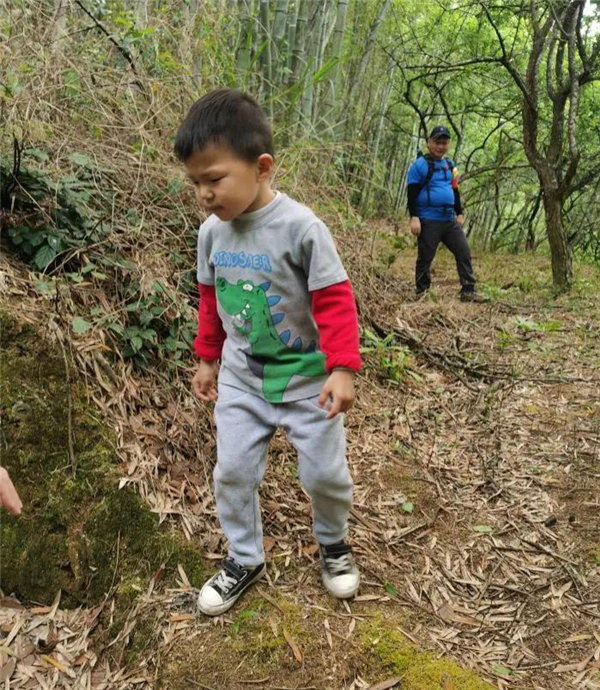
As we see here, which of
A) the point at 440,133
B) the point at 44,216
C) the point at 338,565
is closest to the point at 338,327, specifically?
the point at 338,565

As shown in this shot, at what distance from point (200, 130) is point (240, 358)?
0.69 m

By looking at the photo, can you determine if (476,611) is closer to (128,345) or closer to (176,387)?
(176,387)

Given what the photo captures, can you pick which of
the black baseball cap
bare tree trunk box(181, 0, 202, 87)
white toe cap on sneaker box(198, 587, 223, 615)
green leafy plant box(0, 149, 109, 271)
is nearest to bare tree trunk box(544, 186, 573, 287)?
the black baseball cap

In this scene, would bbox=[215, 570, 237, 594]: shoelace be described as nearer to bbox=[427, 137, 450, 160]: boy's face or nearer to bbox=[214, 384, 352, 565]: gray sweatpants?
bbox=[214, 384, 352, 565]: gray sweatpants

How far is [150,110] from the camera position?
293 centimetres

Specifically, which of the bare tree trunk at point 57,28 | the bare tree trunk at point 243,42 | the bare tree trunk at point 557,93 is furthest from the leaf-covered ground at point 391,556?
the bare tree trunk at point 557,93

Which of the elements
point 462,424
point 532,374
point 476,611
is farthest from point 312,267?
point 532,374

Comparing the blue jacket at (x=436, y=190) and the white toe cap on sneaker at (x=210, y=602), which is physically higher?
the blue jacket at (x=436, y=190)

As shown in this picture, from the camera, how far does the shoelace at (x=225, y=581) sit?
1690 mm

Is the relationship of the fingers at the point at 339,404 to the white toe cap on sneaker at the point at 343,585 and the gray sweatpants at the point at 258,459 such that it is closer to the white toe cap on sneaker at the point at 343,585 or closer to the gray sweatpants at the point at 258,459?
the gray sweatpants at the point at 258,459

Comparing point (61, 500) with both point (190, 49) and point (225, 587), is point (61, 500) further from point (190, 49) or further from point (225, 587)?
point (190, 49)

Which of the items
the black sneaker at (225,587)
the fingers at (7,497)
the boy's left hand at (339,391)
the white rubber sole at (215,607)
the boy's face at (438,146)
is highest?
the boy's face at (438,146)

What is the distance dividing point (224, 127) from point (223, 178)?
0.43ft

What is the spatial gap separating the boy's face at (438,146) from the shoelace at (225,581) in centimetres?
465
